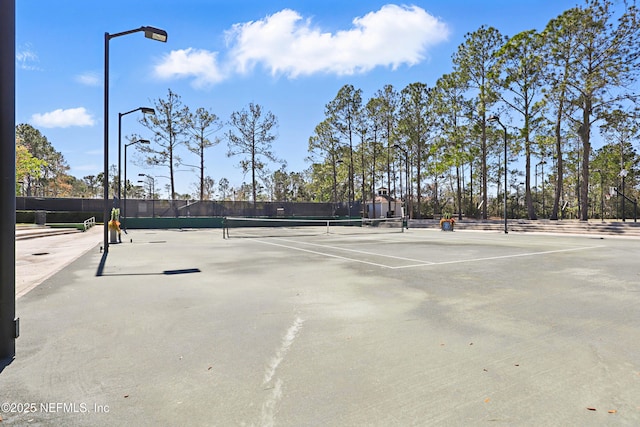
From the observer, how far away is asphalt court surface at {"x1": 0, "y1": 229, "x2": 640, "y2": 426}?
2.77m

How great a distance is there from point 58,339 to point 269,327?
2.48 meters

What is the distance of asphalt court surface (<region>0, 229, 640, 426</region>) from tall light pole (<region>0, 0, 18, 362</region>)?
30cm

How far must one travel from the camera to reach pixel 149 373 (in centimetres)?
341

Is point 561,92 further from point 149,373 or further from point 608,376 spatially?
point 149,373

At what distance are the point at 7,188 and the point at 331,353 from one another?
146 inches

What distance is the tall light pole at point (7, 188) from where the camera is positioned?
12.1ft

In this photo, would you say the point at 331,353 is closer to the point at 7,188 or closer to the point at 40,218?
the point at 7,188

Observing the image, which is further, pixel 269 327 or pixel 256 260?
pixel 256 260

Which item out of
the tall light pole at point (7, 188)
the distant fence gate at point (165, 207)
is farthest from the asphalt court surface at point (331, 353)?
the distant fence gate at point (165, 207)

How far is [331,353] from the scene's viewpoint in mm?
3895

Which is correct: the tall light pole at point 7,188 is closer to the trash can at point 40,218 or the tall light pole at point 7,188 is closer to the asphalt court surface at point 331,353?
the asphalt court surface at point 331,353

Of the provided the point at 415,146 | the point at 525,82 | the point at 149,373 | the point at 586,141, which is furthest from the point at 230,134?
the point at 149,373

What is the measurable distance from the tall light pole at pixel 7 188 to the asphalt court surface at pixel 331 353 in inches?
11.7

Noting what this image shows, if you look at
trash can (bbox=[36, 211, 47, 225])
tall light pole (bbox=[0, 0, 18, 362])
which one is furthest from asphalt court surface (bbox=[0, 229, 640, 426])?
trash can (bbox=[36, 211, 47, 225])
